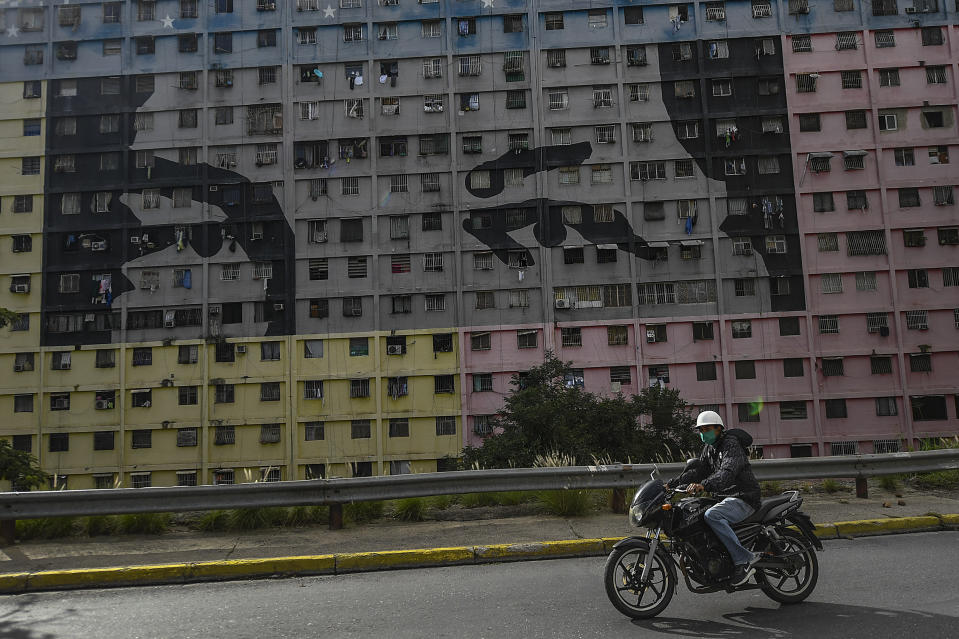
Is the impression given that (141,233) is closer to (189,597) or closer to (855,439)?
(189,597)

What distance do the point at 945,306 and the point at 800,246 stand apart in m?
6.20

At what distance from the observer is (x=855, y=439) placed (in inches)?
1040

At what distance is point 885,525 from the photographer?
754 centimetres

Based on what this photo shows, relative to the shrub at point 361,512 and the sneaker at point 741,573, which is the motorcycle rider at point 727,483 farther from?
the shrub at point 361,512

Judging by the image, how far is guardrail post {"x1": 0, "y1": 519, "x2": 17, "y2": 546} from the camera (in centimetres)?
760

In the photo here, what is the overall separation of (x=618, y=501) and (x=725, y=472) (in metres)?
3.49

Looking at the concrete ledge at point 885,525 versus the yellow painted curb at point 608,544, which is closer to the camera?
the yellow painted curb at point 608,544

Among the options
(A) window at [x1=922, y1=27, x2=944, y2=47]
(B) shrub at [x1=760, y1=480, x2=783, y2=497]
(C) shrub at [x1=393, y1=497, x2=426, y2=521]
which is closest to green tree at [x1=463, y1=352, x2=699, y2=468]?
(B) shrub at [x1=760, y1=480, x2=783, y2=497]

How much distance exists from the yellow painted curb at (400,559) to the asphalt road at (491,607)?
6.8 inches

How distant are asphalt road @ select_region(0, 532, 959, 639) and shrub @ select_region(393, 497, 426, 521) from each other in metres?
1.87

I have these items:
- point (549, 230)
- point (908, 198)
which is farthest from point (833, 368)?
point (549, 230)

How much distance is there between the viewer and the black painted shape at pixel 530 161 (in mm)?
27297

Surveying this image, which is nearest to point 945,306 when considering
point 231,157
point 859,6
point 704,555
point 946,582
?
point 859,6

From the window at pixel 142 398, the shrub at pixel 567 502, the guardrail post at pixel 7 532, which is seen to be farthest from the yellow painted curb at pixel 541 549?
the window at pixel 142 398
